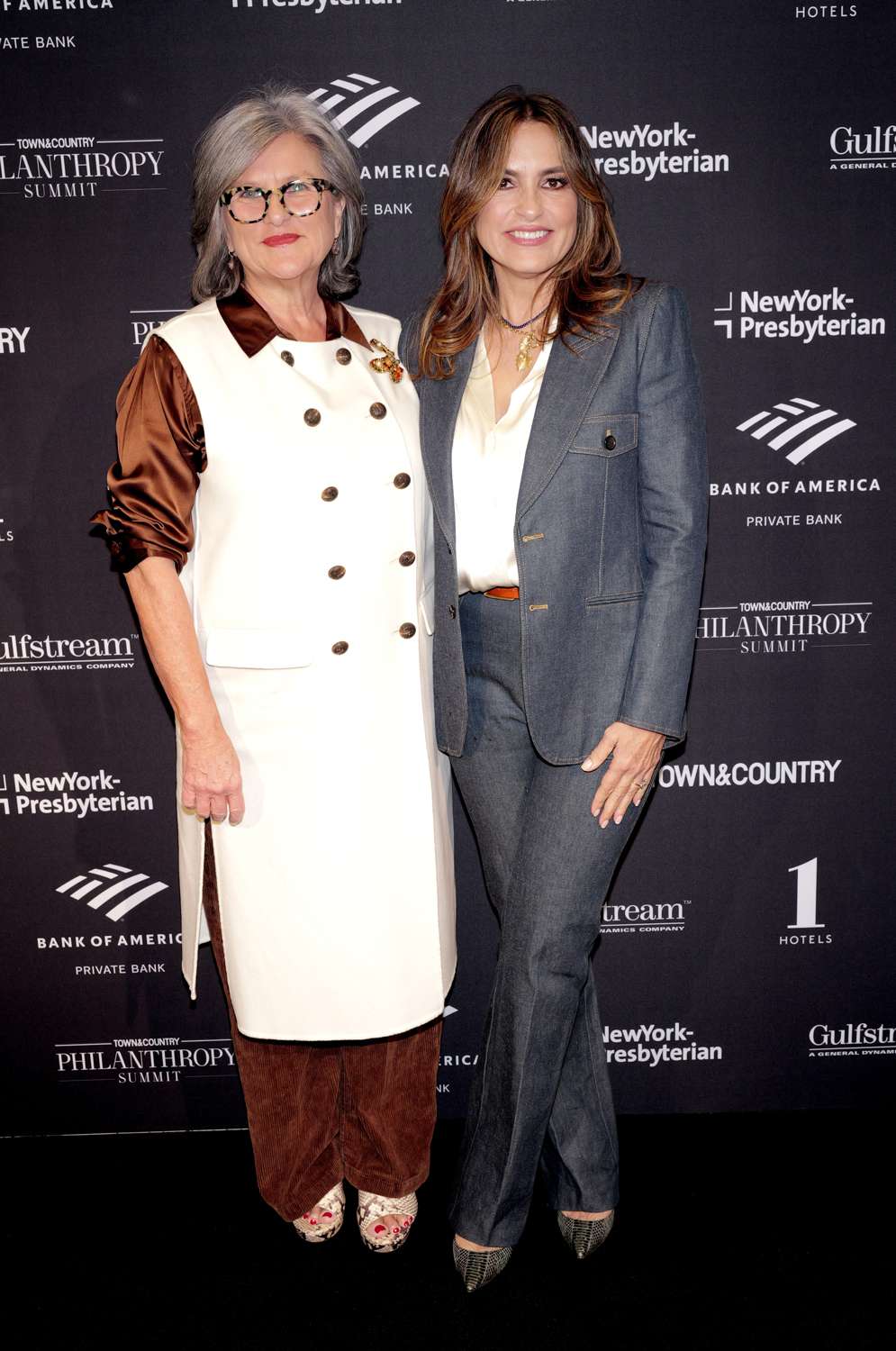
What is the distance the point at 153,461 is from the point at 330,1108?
1372 mm

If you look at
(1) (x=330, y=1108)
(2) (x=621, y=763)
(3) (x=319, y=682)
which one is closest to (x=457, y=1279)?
(1) (x=330, y=1108)

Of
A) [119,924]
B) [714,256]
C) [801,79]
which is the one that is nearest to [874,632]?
[714,256]

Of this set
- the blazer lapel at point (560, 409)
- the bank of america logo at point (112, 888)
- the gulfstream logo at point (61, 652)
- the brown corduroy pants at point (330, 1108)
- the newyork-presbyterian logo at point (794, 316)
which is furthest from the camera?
the bank of america logo at point (112, 888)

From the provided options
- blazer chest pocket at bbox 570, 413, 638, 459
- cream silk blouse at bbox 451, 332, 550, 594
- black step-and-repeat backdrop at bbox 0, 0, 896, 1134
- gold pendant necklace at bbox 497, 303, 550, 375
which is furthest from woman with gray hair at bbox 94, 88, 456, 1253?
black step-and-repeat backdrop at bbox 0, 0, 896, 1134

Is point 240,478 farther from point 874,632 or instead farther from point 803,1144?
point 803,1144

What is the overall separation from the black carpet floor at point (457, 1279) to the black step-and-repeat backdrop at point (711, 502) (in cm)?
21

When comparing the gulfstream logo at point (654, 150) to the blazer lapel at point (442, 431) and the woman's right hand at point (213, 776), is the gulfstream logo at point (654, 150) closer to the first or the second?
the blazer lapel at point (442, 431)

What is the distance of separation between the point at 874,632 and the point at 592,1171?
1326 millimetres

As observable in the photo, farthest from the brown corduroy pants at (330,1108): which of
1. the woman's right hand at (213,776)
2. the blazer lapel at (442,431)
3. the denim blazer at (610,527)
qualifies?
the blazer lapel at (442,431)

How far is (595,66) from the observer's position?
2309 mm

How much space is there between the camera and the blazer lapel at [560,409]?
6.14ft

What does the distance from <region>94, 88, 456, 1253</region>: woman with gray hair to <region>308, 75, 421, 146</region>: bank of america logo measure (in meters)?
0.34

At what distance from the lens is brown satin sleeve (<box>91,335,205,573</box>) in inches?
75.1

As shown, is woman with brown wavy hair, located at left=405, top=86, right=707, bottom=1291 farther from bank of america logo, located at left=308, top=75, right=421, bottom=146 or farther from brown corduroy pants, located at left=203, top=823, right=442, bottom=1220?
bank of america logo, located at left=308, top=75, right=421, bottom=146
